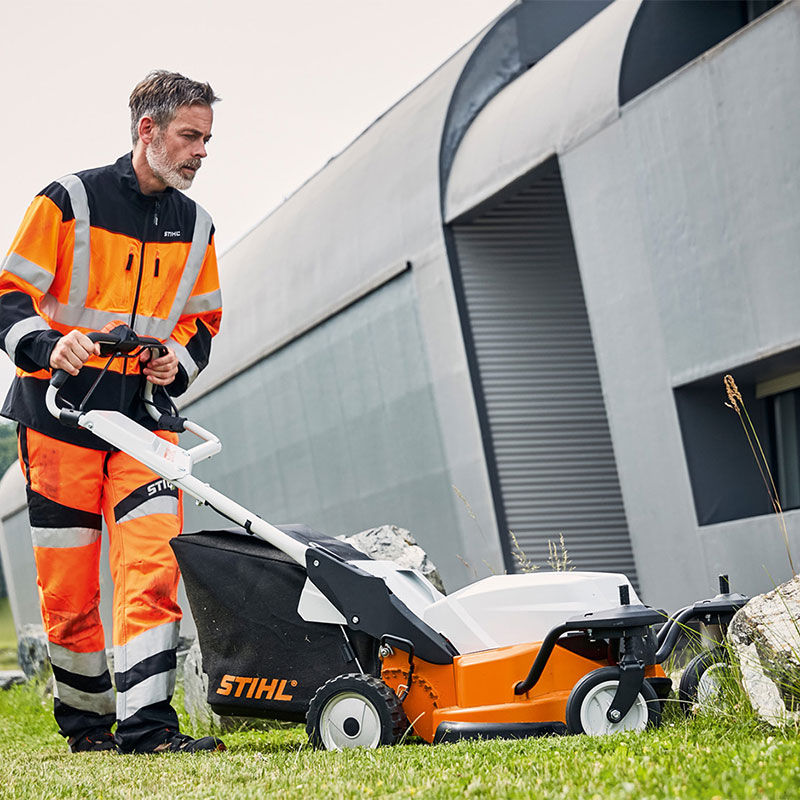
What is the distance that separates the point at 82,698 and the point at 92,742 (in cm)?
16

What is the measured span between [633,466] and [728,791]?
19.0 feet

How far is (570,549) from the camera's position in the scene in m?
9.16

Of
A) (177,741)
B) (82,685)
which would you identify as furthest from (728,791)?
(82,685)

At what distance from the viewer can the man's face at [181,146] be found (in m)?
4.08

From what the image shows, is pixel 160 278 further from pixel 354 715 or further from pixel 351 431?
pixel 351 431

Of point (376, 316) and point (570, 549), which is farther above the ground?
point (376, 316)

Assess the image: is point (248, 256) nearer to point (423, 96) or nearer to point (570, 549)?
point (423, 96)

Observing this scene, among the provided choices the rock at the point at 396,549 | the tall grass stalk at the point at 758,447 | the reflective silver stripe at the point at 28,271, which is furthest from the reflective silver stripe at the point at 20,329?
the rock at the point at 396,549

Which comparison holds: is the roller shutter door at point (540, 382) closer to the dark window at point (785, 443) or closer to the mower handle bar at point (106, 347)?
the dark window at point (785, 443)

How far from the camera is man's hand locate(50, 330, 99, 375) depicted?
12.2 feet

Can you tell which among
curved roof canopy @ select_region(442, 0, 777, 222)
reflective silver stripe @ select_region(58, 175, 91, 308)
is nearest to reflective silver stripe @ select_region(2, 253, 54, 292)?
reflective silver stripe @ select_region(58, 175, 91, 308)

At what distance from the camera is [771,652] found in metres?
3.04

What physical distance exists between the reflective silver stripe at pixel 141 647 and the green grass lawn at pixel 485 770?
30 centimetres

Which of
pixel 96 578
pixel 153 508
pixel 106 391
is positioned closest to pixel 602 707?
pixel 153 508
